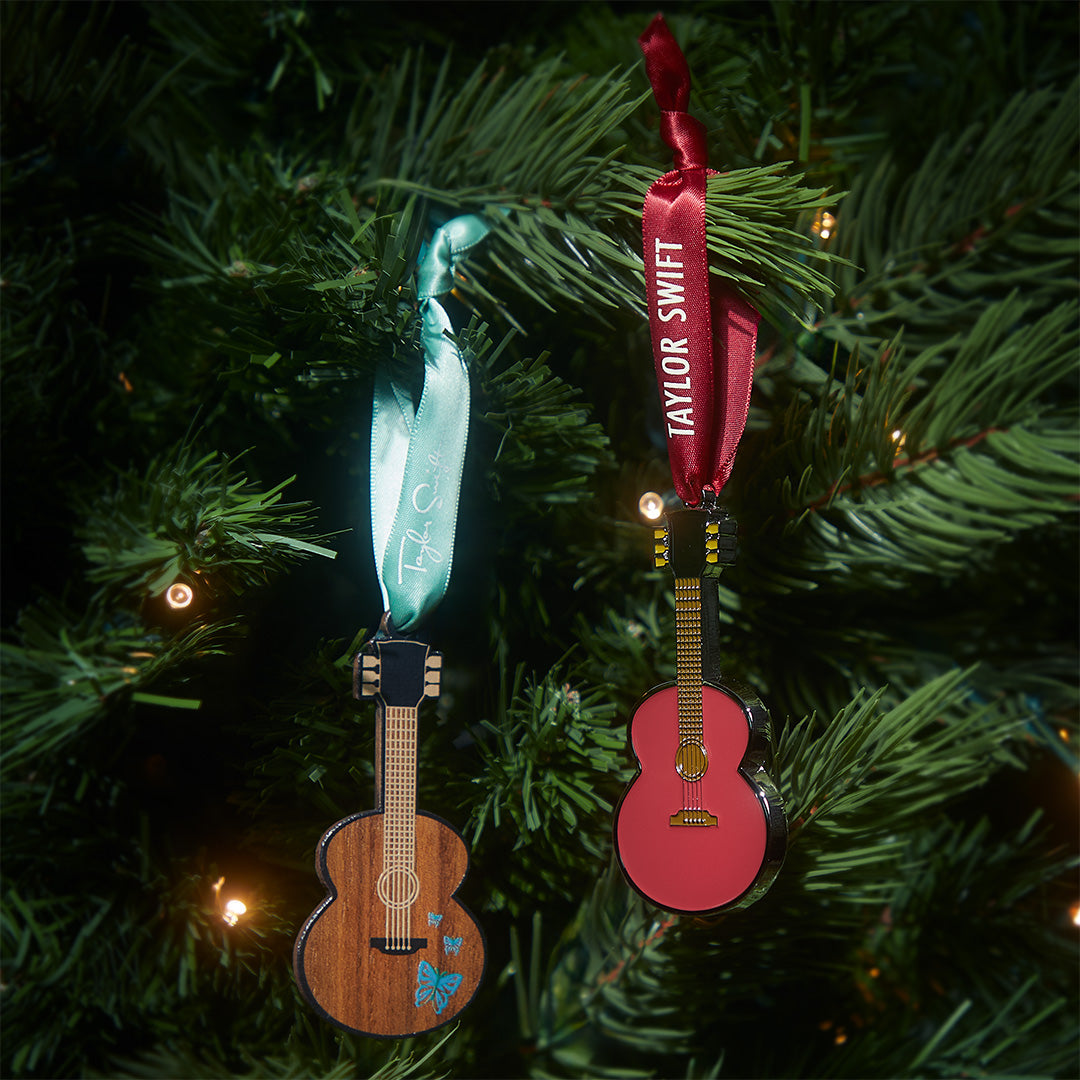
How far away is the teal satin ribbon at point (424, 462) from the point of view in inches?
13.8

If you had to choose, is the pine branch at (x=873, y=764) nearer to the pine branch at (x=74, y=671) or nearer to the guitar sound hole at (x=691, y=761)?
the guitar sound hole at (x=691, y=761)

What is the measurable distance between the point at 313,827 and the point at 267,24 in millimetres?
356

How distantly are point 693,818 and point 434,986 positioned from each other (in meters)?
0.11

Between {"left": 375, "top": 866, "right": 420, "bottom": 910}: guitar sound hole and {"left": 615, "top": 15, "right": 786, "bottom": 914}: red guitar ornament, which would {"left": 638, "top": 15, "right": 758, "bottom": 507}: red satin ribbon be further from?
{"left": 375, "top": 866, "right": 420, "bottom": 910}: guitar sound hole

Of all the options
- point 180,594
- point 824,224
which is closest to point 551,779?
point 180,594

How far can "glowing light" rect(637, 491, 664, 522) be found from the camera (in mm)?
392

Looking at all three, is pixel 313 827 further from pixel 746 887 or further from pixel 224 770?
pixel 746 887

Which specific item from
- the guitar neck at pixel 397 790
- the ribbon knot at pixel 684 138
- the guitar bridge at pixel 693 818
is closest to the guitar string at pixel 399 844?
the guitar neck at pixel 397 790

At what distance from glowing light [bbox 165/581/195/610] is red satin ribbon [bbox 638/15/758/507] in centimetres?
19

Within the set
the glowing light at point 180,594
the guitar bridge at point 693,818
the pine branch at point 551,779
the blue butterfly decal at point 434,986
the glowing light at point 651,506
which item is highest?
the glowing light at point 651,506

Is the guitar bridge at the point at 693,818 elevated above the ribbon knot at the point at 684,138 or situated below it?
below

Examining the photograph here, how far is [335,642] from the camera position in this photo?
0.36 meters

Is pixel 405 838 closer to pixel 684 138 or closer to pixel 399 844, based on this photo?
pixel 399 844

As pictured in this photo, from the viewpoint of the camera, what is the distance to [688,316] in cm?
35
